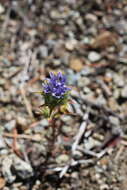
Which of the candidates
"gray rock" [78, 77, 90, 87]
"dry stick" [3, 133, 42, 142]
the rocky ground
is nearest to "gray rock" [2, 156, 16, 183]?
the rocky ground

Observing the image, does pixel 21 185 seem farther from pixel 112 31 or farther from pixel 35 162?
pixel 112 31

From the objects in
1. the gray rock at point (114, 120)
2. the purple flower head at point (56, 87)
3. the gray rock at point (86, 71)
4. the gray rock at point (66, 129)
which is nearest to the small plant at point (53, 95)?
the purple flower head at point (56, 87)

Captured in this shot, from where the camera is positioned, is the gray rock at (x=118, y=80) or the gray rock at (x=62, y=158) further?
the gray rock at (x=118, y=80)

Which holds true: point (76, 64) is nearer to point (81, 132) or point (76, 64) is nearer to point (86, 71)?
point (86, 71)

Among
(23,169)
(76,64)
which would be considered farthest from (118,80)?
(23,169)

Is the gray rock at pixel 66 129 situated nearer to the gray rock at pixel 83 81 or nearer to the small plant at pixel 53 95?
the gray rock at pixel 83 81

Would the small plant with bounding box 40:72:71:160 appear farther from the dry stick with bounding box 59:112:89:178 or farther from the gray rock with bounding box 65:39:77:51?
the gray rock with bounding box 65:39:77:51

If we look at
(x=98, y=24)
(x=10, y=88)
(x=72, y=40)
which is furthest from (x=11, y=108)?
(x=98, y=24)
